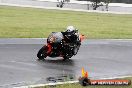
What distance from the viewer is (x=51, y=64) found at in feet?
52.5

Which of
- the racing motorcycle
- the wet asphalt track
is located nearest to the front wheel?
the racing motorcycle

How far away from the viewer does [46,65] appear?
1566 centimetres

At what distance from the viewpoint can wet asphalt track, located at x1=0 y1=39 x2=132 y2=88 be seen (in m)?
13.1

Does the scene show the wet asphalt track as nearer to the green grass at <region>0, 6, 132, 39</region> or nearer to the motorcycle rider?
the motorcycle rider

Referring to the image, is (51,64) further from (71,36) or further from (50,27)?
(50,27)

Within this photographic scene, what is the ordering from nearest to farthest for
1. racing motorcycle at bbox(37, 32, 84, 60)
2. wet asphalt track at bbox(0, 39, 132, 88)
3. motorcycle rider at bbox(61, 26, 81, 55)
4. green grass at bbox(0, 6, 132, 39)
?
wet asphalt track at bbox(0, 39, 132, 88)
racing motorcycle at bbox(37, 32, 84, 60)
motorcycle rider at bbox(61, 26, 81, 55)
green grass at bbox(0, 6, 132, 39)

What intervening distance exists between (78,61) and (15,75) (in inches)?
185

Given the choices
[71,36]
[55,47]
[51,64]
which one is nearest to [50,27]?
[71,36]

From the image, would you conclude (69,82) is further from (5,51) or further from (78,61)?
(5,51)

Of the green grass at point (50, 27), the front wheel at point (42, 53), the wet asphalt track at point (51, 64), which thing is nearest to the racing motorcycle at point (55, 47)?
the front wheel at point (42, 53)

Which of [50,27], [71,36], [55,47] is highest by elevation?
[71,36]

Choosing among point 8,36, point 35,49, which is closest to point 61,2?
point 8,36

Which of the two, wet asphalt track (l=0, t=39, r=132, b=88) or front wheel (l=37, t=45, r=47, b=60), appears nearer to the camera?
wet asphalt track (l=0, t=39, r=132, b=88)

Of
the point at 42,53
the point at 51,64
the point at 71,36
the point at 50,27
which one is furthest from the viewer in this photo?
the point at 50,27
